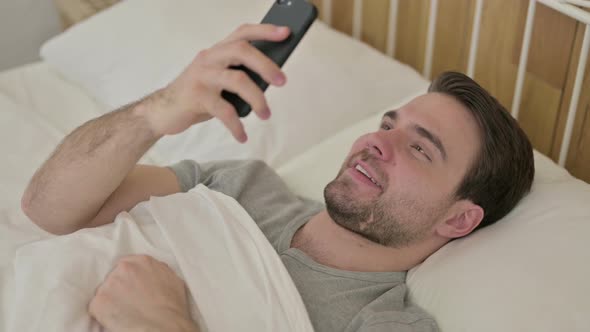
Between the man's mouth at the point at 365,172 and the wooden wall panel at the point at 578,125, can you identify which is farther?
the wooden wall panel at the point at 578,125

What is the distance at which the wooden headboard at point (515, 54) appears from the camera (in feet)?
4.32

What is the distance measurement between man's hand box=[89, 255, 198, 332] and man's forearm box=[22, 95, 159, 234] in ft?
0.51

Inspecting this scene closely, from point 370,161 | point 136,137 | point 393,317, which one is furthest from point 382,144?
point 136,137

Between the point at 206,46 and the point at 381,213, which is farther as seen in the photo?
the point at 206,46

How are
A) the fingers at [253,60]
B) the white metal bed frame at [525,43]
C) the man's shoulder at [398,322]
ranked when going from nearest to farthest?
the fingers at [253,60]
the man's shoulder at [398,322]
the white metal bed frame at [525,43]

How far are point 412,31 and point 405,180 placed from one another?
0.72 metres

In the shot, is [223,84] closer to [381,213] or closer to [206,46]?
A: [381,213]

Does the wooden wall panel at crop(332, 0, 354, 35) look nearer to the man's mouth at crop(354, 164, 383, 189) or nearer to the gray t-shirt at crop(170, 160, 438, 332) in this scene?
the gray t-shirt at crop(170, 160, 438, 332)

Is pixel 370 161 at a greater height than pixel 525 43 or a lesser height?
lesser

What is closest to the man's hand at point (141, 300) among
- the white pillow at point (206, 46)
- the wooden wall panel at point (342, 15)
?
the white pillow at point (206, 46)

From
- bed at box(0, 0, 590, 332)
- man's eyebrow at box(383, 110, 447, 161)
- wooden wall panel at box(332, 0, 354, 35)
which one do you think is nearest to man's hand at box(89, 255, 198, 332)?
bed at box(0, 0, 590, 332)

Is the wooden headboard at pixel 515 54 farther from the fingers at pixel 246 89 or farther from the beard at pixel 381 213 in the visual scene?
the fingers at pixel 246 89

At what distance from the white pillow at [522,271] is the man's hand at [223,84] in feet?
1.36

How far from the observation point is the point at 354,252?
1158 millimetres
